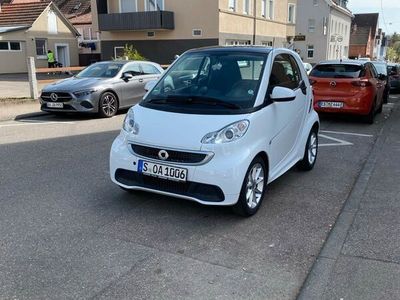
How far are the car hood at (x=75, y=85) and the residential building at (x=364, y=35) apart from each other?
68.0m

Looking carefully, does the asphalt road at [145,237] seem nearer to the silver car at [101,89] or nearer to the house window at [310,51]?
the silver car at [101,89]

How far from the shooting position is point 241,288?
3416 millimetres

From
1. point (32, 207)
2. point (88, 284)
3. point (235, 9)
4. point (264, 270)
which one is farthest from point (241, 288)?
point (235, 9)

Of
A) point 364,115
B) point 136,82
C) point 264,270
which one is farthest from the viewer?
point 136,82

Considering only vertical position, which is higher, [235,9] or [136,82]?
[235,9]

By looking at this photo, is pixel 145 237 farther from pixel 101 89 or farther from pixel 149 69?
pixel 149 69

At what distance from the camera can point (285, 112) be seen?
542 cm

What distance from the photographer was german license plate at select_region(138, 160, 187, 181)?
14.5 feet

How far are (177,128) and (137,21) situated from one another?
28.2 m

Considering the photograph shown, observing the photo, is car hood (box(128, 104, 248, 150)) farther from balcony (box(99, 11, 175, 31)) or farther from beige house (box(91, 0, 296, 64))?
balcony (box(99, 11, 175, 31))

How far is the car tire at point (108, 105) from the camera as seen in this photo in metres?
11.6

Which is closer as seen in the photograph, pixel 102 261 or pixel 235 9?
pixel 102 261

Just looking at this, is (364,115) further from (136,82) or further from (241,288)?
(241,288)

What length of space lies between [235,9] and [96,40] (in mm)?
15593
